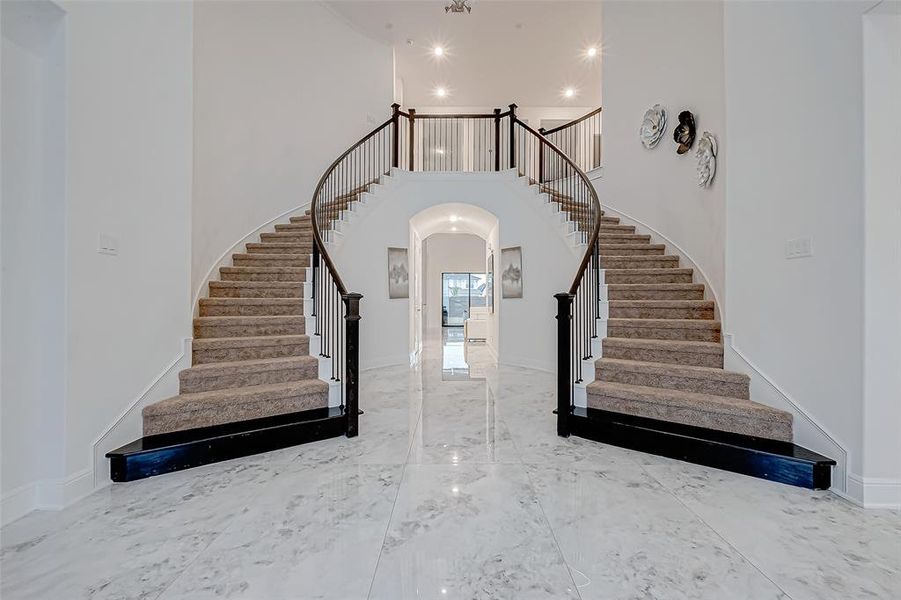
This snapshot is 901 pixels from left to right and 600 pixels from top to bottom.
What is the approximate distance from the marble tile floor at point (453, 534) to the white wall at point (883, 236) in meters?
0.38

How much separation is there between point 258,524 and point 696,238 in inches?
198

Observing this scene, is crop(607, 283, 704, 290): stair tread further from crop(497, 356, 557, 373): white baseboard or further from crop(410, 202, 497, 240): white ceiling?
crop(410, 202, 497, 240): white ceiling

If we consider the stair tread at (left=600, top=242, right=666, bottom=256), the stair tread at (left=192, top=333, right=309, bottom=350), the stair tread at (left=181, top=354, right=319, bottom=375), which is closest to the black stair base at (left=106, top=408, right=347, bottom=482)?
the stair tread at (left=181, top=354, right=319, bottom=375)

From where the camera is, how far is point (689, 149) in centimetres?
476

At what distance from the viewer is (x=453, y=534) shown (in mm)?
1923

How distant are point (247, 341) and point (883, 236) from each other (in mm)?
4436

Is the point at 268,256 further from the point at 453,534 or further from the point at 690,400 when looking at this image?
the point at 690,400

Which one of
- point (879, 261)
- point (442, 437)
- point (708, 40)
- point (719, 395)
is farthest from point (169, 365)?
point (708, 40)

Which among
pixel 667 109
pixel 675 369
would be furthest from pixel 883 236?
pixel 667 109

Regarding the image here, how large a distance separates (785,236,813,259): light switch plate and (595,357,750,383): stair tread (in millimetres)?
968

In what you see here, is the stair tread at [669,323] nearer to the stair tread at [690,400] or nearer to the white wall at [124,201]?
the stair tread at [690,400]

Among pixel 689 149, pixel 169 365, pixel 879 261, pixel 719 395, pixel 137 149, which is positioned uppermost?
pixel 689 149

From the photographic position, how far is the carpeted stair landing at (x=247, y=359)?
295cm

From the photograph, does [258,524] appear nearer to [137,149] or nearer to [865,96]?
[137,149]
